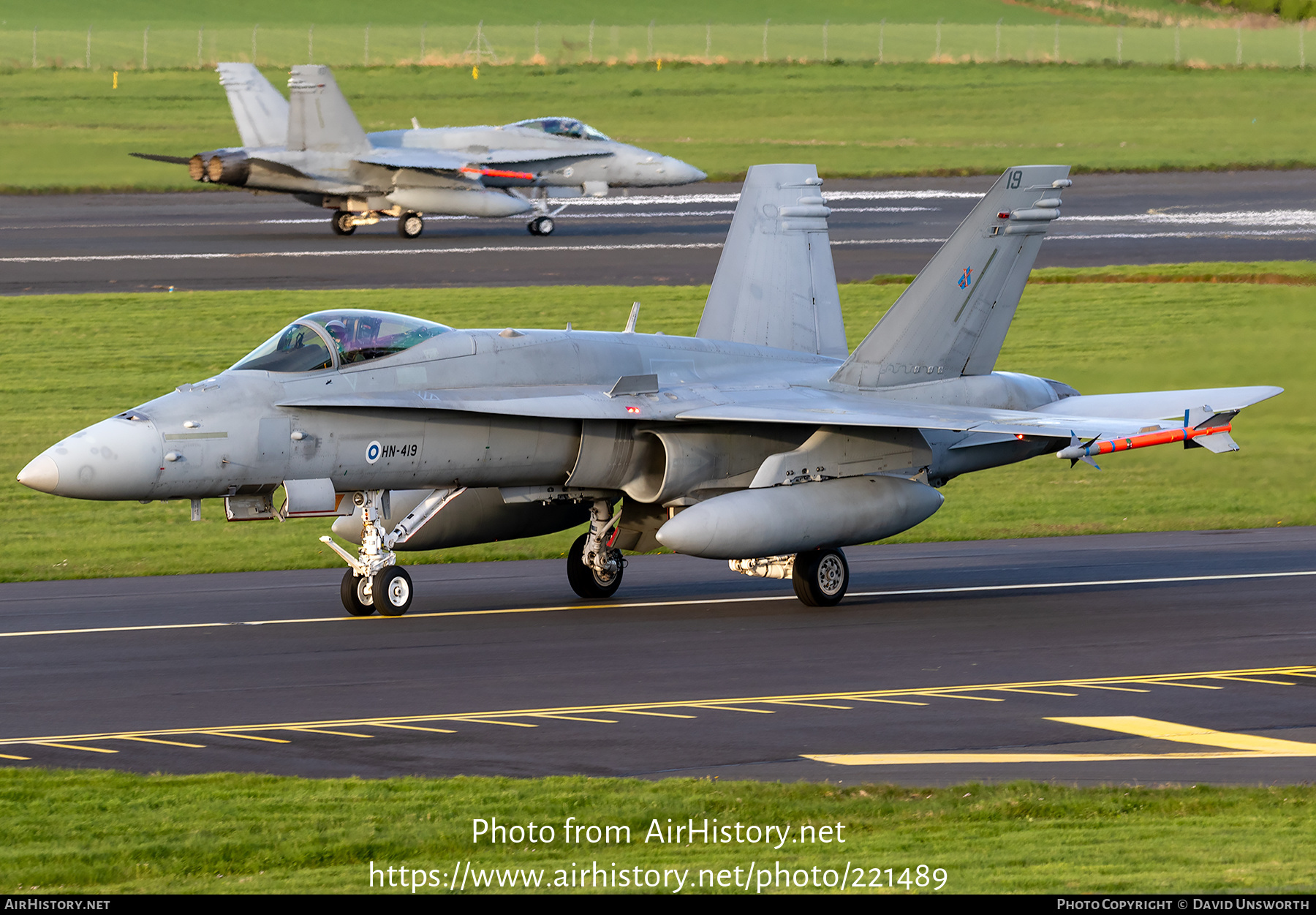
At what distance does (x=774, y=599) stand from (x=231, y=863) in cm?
1122

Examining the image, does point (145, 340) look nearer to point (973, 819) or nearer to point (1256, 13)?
point (973, 819)

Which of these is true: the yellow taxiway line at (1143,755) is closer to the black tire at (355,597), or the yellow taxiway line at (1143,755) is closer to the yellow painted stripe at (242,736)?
the yellow painted stripe at (242,736)

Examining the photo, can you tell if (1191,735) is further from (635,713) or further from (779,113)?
(779,113)

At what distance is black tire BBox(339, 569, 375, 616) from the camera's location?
18.5m

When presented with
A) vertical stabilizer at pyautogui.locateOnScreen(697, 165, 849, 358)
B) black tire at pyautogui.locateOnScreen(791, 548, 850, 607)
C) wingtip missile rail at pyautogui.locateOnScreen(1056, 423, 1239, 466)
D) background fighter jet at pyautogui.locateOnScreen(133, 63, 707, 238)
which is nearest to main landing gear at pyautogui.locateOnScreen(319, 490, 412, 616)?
black tire at pyautogui.locateOnScreen(791, 548, 850, 607)

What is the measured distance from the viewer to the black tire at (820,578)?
19.3 metres

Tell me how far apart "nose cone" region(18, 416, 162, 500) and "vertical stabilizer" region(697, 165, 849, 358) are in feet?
27.1

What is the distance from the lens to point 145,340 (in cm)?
3603

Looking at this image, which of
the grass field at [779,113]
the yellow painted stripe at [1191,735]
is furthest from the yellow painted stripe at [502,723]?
the grass field at [779,113]

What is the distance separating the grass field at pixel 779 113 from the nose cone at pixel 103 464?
49.3 meters

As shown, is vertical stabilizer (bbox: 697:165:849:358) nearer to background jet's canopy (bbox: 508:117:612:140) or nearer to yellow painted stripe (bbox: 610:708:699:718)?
yellow painted stripe (bbox: 610:708:699:718)

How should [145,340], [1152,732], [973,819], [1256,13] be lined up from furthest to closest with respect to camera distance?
1. [1256,13]
2. [145,340]
3. [1152,732]
4. [973,819]

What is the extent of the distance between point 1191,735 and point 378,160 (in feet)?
131

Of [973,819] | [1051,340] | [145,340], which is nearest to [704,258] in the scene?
[1051,340]
